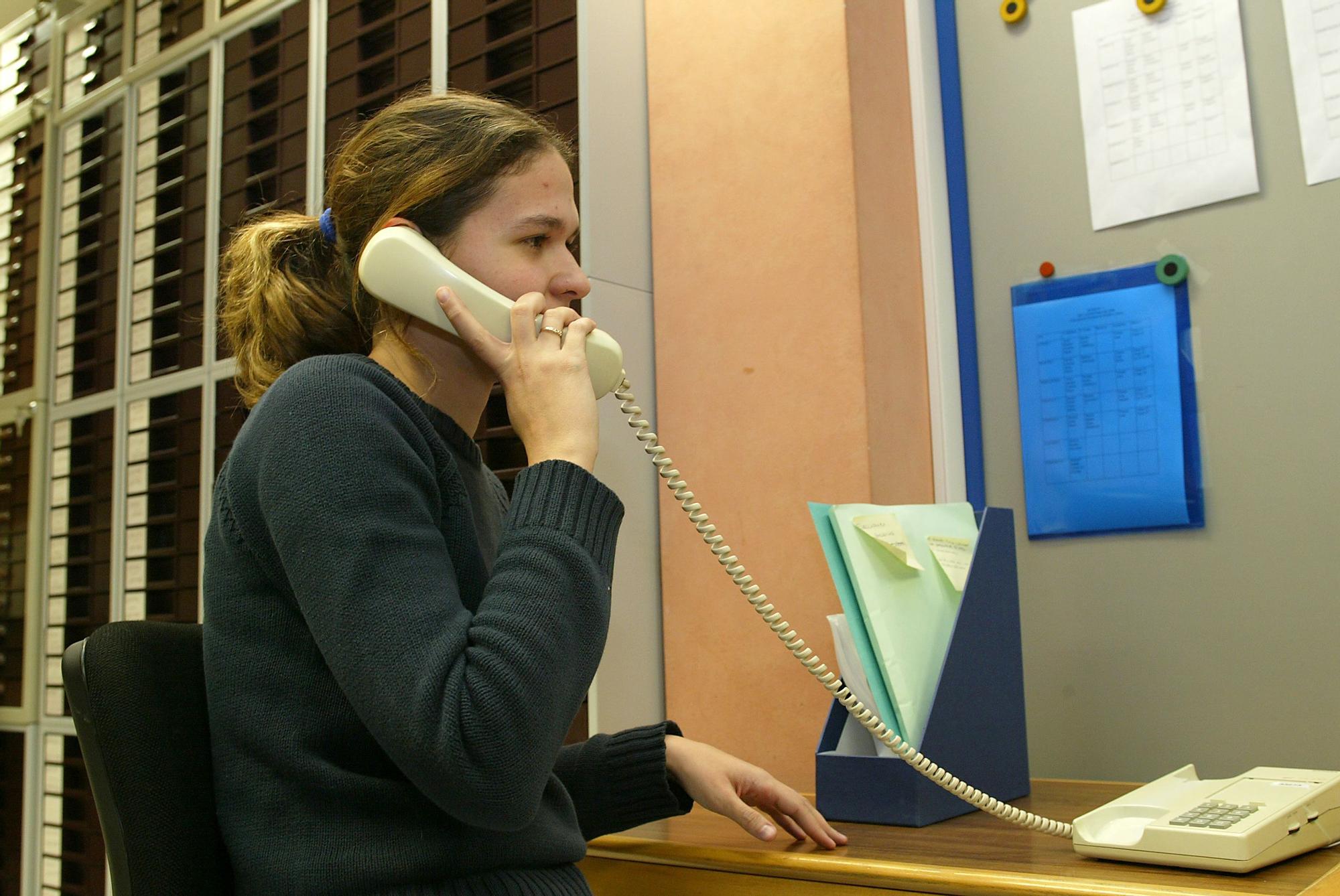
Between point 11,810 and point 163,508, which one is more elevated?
point 163,508

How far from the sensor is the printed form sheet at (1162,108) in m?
1.25

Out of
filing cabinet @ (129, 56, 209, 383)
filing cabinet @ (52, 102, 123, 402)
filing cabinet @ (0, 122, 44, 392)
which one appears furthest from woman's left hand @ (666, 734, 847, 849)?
filing cabinet @ (0, 122, 44, 392)

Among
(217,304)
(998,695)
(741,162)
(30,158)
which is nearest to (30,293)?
(30,158)

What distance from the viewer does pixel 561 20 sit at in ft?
4.62

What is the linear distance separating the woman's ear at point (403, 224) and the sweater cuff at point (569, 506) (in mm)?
237

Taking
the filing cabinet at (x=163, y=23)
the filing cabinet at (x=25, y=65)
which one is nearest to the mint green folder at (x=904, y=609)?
the filing cabinet at (x=163, y=23)

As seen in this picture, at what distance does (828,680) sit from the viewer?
3.10 feet

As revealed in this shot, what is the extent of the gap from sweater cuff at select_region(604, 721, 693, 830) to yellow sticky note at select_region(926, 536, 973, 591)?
323 millimetres

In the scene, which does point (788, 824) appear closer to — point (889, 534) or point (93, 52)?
point (889, 534)

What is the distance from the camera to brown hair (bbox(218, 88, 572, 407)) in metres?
0.89

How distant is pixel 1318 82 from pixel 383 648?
114cm

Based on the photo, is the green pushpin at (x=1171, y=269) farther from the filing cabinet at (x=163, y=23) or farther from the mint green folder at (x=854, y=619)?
the filing cabinet at (x=163, y=23)

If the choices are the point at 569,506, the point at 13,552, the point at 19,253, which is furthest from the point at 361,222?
the point at 19,253

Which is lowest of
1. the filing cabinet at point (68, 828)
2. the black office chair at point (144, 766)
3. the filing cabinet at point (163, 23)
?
the filing cabinet at point (68, 828)
